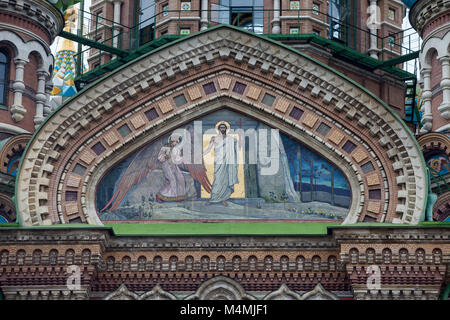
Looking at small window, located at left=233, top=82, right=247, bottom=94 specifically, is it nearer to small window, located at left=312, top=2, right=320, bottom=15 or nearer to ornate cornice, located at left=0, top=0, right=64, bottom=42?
ornate cornice, located at left=0, top=0, right=64, bottom=42

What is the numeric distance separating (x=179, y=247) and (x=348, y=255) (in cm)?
371

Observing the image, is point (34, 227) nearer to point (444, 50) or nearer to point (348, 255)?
point (348, 255)

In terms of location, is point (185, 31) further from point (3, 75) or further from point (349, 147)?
point (349, 147)

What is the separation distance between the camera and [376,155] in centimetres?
2909

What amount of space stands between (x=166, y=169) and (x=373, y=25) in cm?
1042

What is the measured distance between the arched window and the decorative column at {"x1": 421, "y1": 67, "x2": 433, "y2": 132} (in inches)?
410

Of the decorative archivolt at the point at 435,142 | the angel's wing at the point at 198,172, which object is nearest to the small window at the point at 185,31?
the angel's wing at the point at 198,172

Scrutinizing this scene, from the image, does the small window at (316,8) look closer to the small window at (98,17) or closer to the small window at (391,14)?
the small window at (391,14)

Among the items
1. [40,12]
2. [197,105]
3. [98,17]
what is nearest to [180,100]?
[197,105]

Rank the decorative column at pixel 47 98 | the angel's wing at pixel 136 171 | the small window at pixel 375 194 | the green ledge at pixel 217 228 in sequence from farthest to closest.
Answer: the decorative column at pixel 47 98 → the angel's wing at pixel 136 171 → the small window at pixel 375 194 → the green ledge at pixel 217 228

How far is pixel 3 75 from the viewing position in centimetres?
3200

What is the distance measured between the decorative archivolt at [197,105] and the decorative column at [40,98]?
2.84 meters

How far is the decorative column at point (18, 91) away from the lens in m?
31.6
